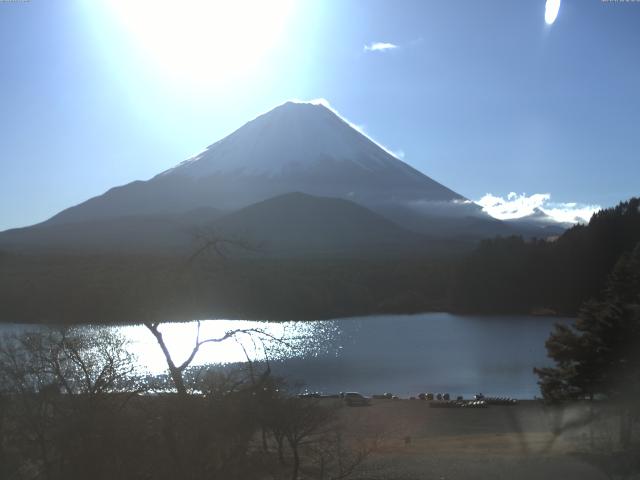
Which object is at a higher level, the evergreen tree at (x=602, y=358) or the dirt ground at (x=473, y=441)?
the evergreen tree at (x=602, y=358)

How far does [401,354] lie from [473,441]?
621 inches

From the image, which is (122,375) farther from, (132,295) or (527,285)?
(527,285)

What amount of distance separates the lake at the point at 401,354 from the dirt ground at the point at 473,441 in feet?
8.32

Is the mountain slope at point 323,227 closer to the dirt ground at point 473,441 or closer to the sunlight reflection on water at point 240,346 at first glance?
the sunlight reflection on water at point 240,346

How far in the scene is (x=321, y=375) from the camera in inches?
894

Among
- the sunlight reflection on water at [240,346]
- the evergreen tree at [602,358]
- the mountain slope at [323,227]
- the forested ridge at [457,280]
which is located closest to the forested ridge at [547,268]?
the forested ridge at [457,280]

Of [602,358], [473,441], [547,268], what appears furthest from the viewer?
[547,268]

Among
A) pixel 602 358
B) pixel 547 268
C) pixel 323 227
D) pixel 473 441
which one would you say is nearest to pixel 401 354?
pixel 473 441

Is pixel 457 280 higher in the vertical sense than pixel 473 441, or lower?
higher

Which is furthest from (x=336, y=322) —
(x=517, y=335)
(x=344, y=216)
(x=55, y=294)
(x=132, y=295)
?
(x=344, y=216)

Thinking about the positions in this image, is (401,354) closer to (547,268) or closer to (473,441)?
(473,441)

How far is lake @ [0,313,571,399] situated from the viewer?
20922 millimetres

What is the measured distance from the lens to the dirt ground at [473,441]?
9289mm

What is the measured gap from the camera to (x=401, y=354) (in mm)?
28344
